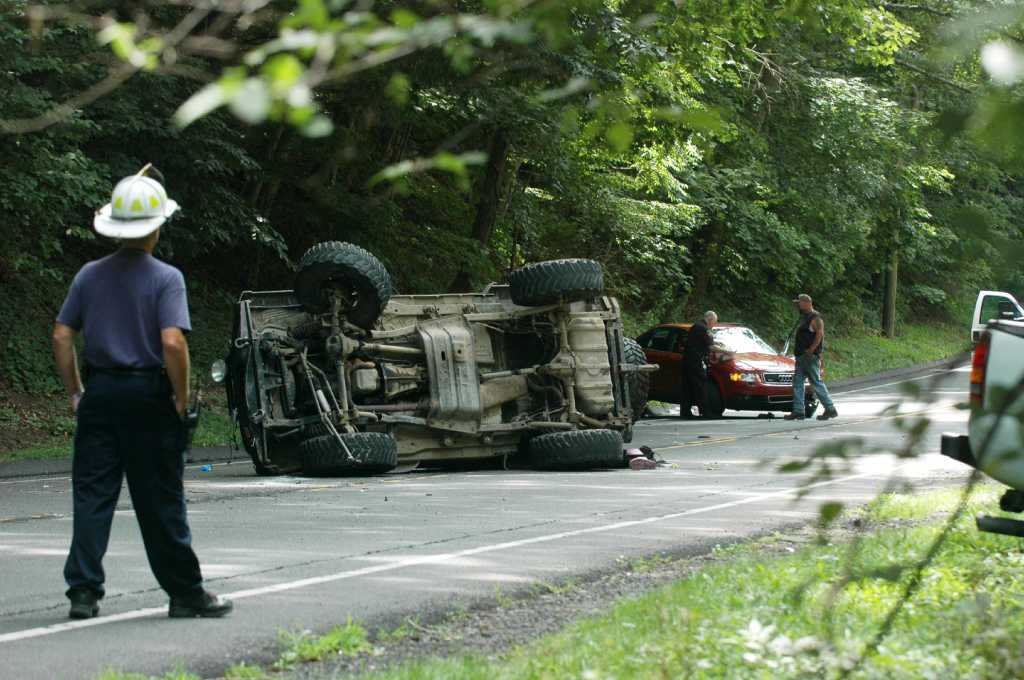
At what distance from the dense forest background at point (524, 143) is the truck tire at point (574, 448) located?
9.46 feet

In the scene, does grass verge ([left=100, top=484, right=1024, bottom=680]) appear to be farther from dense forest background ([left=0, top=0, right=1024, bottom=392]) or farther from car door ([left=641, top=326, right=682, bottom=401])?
car door ([left=641, top=326, right=682, bottom=401])

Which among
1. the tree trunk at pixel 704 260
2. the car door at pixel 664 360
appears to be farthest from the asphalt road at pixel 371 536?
the tree trunk at pixel 704 260

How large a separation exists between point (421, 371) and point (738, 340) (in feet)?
42.2

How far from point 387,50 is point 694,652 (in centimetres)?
370

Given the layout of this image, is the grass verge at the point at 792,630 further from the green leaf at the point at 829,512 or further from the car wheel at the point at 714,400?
the car wheel at the point at 714,400

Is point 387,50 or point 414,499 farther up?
point 387,50

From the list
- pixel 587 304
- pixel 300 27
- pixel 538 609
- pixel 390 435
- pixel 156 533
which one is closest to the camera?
pixel 300 27

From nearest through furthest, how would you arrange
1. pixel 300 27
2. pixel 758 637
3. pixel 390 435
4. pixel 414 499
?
pixel 300 27 < pixel 758 637 < pixel 414 499 < pixel 390 435

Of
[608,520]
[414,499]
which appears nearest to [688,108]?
[608,520]

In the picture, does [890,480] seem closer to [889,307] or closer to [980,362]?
[980,362]

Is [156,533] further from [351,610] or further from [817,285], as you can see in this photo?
[817,285]

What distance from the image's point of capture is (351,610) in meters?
7.03

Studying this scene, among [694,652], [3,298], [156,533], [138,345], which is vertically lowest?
[694,652]

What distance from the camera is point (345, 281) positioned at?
1441 cm
